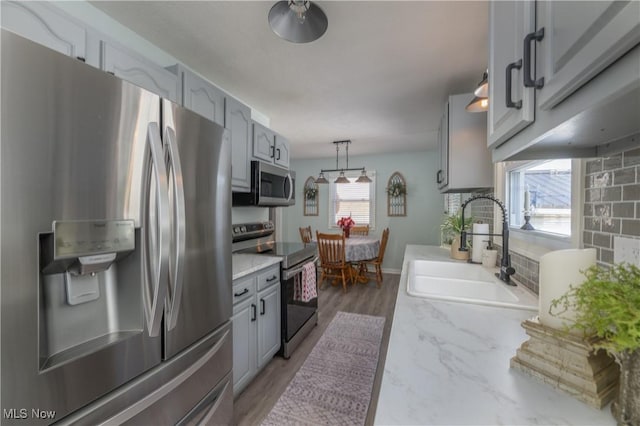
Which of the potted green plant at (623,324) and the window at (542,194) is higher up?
the window at (542,194)

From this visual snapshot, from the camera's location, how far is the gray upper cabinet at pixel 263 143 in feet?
7.75

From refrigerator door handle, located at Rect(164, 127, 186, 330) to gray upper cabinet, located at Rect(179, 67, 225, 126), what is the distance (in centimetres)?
88

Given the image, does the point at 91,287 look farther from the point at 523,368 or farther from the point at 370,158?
the point at 370,158

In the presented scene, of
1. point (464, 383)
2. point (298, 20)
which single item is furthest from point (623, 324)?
point (298, 20)

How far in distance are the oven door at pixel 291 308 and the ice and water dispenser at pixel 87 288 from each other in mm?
1406

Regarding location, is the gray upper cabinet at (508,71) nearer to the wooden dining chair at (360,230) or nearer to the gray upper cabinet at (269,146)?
the gray upper cabinet at (269,146)

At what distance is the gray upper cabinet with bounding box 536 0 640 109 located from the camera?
1.14 feet

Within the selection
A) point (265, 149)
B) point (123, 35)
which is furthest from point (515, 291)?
point (123, 35)

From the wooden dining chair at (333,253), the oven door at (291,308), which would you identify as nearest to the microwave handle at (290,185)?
the oven door at (291,308)

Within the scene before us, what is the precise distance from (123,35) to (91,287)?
61.8 inches

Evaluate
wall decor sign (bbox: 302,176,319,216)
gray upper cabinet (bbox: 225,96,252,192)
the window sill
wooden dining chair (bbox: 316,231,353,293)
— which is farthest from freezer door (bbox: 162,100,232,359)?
wall decor sign (bbox: 302,176,319,216)

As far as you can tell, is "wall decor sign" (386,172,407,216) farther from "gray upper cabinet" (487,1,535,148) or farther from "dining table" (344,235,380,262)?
"gray upper cabinet" (487,1,535,148)

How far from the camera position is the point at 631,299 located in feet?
1.50

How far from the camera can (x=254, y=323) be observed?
1.89m
